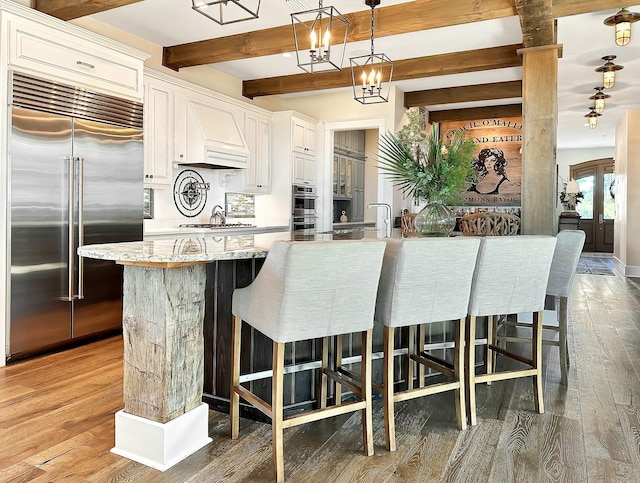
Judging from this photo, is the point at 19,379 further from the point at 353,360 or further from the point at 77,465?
the point at 353,360

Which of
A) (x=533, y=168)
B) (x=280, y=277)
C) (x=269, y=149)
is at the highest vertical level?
(x=269, y=149)

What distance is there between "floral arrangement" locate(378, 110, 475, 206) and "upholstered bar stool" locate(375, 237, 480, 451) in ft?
2.73

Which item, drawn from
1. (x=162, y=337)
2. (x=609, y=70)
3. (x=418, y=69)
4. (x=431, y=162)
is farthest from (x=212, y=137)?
(x=609, y=70)

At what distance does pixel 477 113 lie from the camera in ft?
26.2

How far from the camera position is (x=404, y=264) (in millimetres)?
2141

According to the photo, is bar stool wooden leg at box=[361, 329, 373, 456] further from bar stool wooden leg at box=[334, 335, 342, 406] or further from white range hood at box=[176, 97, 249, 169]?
white range hood at box=[176, 97, 249, 169]

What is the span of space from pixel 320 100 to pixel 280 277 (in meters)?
5.73

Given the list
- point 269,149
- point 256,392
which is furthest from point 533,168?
point 269,149

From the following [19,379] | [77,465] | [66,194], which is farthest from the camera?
[66,194]

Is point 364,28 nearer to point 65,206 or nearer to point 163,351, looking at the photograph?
point 65,206

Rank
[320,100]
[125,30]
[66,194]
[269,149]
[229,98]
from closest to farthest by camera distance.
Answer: [66,194] < [125,30] < [229,98] < [269,149] < [320,100]

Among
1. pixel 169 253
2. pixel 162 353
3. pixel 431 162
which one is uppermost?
pixel 431 162

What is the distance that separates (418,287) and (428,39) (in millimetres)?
3613

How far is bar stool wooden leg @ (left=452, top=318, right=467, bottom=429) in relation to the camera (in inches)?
95.0
